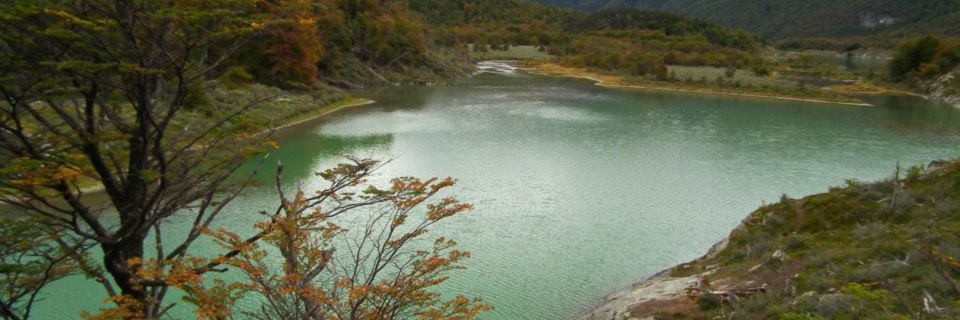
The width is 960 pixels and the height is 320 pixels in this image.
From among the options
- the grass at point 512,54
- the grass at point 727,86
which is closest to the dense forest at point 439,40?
the grass at point 512,54

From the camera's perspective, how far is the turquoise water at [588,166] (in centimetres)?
1185

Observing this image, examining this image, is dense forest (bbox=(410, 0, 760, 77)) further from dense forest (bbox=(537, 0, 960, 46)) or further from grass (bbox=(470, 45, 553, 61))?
dense forest (bbox=(537, 0, 960, 46))

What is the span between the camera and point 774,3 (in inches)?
6895

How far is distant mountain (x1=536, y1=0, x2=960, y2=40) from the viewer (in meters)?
116

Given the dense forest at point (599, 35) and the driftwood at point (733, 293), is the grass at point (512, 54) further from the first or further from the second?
the driftwood at point (733, 293)

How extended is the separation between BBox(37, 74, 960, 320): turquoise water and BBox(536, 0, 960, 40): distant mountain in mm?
88428

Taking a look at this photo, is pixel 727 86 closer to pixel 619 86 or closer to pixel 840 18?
pixel 619 86

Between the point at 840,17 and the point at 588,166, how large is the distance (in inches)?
5957

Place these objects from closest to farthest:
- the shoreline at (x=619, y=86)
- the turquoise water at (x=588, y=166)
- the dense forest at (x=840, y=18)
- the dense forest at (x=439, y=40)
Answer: the turquoise water at (x=588, y=166)
the dense forest at (x=439, y=40)
the shoreline at (x=619, y=86)
the dense forest at (x=840, y=18)

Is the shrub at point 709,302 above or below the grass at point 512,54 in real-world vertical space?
below

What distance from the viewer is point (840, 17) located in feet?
472

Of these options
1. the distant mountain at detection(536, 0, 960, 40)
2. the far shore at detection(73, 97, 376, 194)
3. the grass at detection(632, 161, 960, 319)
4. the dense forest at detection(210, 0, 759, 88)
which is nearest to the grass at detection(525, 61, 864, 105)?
the dense forest at detection(210, 0, 759, 88)

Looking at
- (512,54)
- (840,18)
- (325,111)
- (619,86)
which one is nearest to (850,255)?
(325,111)

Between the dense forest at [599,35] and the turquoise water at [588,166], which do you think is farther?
the dense forest at [599,35]
